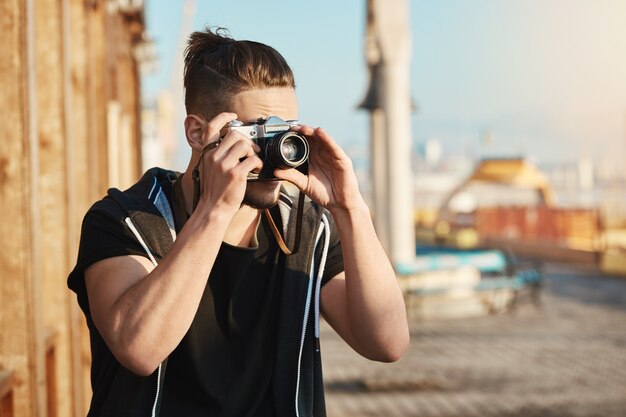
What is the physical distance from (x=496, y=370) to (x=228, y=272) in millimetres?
7634

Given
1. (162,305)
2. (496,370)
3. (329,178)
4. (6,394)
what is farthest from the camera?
(496,370)

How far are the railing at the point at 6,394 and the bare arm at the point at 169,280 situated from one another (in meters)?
1.23

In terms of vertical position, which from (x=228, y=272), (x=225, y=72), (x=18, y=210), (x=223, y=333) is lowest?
(x=223, y=333)

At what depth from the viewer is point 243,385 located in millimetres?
2246

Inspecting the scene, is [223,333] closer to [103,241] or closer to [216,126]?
[103,241]

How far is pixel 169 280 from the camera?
210cm

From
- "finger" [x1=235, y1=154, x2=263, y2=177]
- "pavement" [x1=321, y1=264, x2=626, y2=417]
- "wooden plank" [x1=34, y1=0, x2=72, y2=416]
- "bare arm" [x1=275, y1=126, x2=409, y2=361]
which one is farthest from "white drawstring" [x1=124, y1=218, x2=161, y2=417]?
"pavement" [x1=321, y1=264, x2=626, y2=417]

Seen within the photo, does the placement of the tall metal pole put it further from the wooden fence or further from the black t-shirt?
the black t-shirt

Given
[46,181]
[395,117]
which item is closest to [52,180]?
[46,181]

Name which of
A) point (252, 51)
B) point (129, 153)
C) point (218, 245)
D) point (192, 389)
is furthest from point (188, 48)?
point (129, 153)

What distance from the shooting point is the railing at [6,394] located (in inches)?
128

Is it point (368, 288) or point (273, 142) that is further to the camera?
point (368, 288)

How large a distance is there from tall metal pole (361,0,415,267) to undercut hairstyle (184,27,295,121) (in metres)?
11.5

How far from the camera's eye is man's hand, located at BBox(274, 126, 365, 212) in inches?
92.2
